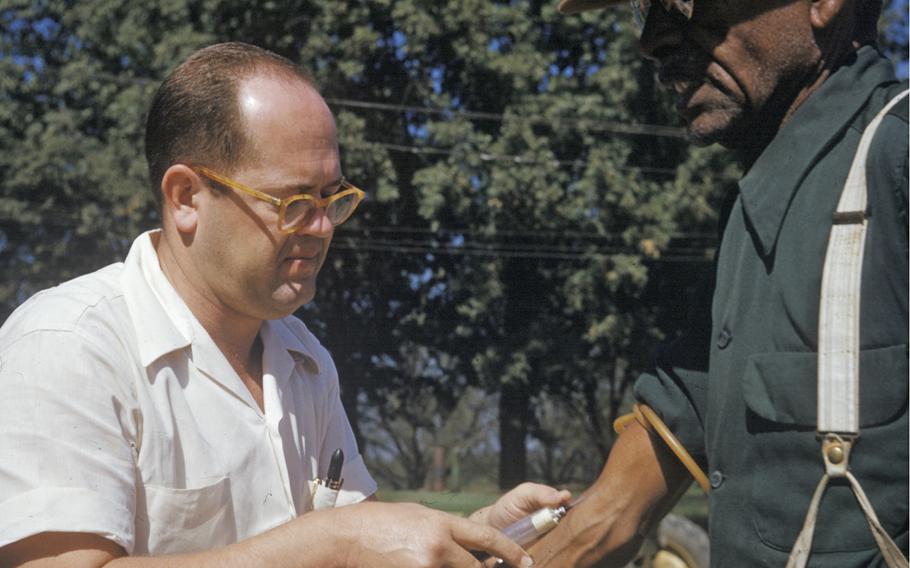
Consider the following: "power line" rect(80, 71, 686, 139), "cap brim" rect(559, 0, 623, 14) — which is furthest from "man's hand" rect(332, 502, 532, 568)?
"power line" rect(80, 71, 686, 139)

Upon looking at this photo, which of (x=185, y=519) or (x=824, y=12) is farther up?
(x=824, y=12)

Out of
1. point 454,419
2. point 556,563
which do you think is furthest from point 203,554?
point 454,419

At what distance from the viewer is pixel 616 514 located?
291cm

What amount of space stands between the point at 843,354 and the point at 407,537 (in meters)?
0.86

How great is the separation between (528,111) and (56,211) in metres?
7.99

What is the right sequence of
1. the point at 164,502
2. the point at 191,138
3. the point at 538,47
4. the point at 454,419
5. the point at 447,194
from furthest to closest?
the point at 454,419 < the point at 538,47 < the point at 447,194 < the point at 191,138 < the point at 164,502

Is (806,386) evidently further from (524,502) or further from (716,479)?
(524,502)

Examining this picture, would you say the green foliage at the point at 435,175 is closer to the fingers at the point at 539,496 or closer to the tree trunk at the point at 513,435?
the tree trunk at the point at 513,435

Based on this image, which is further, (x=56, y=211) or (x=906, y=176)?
(x=56, y=211)

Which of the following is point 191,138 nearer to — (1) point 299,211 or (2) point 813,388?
(1) point 299,211

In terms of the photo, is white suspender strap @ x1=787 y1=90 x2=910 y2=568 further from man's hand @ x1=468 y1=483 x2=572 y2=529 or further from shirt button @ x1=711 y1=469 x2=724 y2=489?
man's hand @ x1=468 y1=483 x2=572 y2=529

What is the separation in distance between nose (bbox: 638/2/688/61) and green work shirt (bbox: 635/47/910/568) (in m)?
0.31

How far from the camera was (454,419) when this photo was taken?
21.9 m

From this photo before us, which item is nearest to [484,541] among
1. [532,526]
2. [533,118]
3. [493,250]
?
[532,526]
